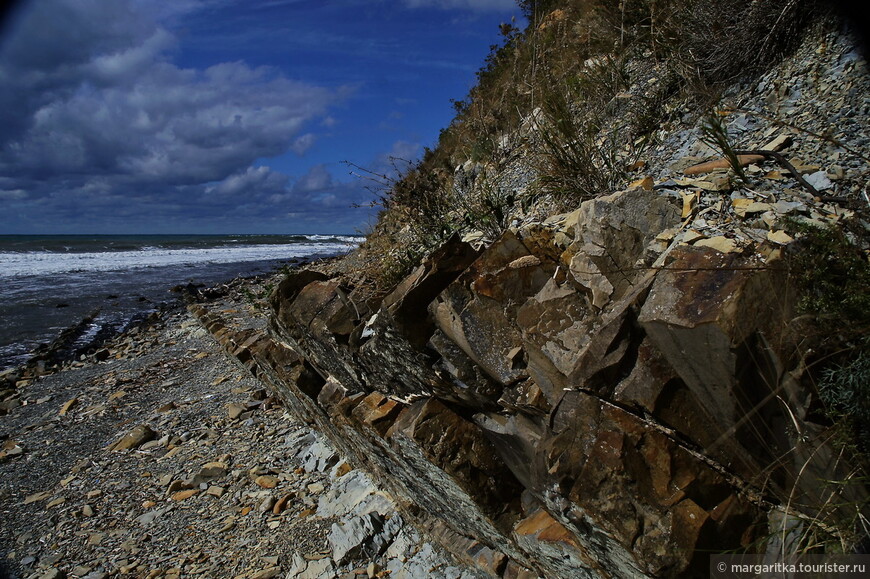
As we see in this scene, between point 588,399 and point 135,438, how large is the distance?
6630 mm

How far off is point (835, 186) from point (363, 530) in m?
4.08

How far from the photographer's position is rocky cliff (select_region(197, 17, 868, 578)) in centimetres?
208

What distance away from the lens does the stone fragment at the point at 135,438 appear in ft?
22.0

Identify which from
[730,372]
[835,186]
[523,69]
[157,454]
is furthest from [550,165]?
[157,454]

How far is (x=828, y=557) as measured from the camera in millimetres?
1917

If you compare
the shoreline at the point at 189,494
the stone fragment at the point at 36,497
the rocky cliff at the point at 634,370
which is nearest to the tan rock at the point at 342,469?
the shoreline at the point at 189,494

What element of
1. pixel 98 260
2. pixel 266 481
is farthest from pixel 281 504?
pixel 98 260

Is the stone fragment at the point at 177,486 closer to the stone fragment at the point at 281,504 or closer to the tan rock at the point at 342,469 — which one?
the stone fragment at the point at 281,504

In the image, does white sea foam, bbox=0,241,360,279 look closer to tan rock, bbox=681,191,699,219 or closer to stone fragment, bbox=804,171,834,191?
tan rock, bbox=681,191,699,219

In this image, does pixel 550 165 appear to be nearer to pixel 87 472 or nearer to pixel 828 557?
pixel 828 557

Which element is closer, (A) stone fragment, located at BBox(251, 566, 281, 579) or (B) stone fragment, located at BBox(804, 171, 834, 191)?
(B) stone fragment, located at BBox(804, 171, 834, 191)

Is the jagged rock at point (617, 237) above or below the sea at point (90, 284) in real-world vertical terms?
below

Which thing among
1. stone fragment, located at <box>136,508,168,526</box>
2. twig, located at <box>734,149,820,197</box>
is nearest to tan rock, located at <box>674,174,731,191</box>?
twig, located at <box>734,149,820,197</box>

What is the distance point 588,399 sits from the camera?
7.98 ft
